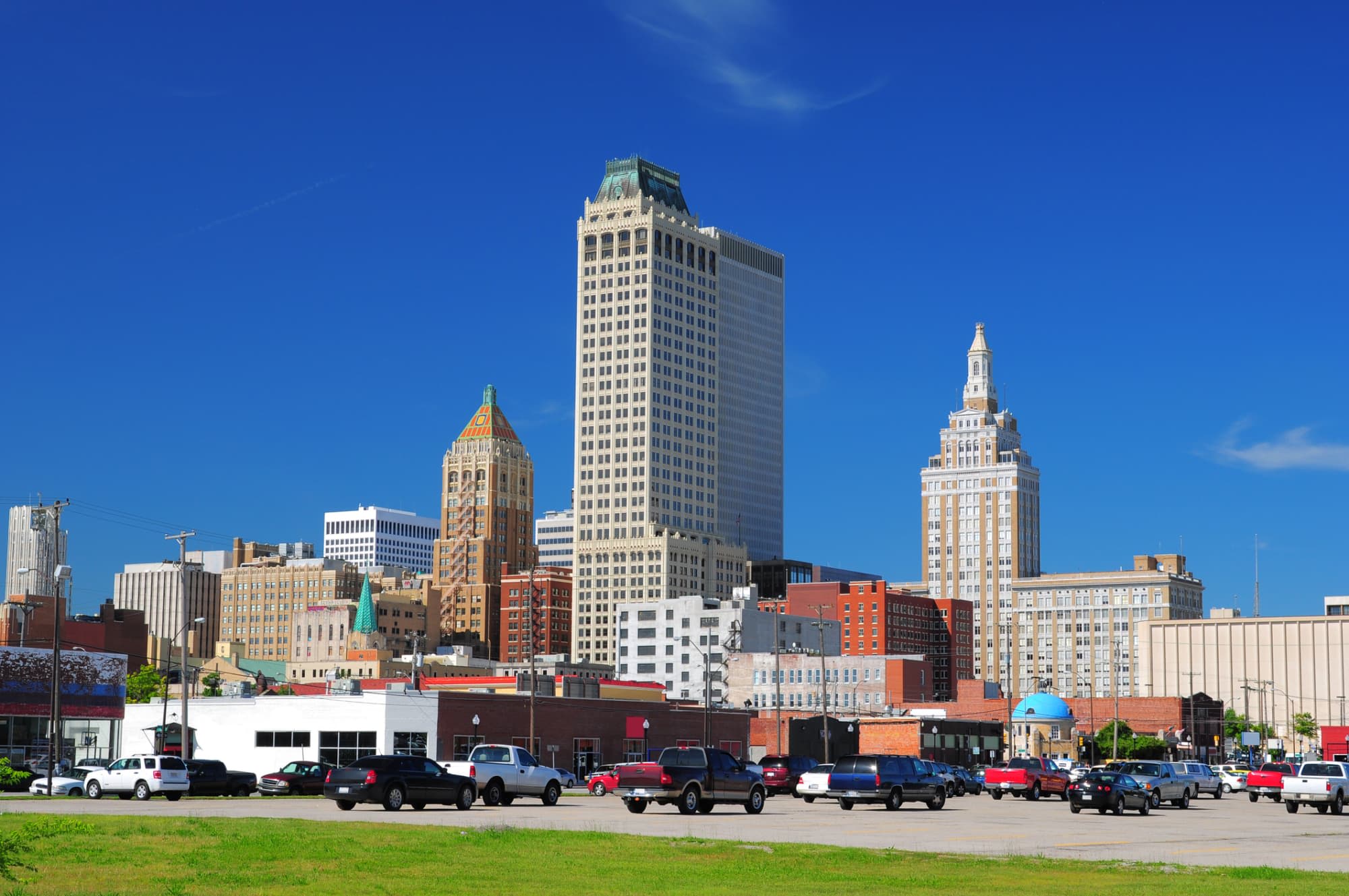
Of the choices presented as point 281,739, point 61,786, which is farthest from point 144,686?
point 61,786

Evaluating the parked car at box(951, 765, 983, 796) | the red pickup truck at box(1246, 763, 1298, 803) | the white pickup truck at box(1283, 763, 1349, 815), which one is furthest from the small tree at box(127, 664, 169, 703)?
the white pickup truck at box(1283, 763, 1349, 815)

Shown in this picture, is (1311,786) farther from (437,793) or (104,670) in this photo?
(104,670)

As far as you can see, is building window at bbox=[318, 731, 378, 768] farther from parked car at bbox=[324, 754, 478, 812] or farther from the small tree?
the small tree

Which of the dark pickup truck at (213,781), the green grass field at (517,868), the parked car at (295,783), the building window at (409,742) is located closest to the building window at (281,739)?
the building window at (409,742)

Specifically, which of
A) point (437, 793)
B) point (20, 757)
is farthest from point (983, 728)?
point (437, 793)

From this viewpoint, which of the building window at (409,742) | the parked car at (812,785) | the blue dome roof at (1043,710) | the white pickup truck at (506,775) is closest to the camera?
the white pickup truck at (506,775)

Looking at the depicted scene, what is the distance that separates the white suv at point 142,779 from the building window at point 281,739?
31141 millimetres

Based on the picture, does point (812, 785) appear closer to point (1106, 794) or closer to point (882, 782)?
point (882, 782)

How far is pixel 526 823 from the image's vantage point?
4378cm

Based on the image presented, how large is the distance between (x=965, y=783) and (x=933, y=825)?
3865cm

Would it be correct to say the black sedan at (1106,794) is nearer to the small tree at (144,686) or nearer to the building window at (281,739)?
the building window at (281,739)

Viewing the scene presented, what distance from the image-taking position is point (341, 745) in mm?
90938

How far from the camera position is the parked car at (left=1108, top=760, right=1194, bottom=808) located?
2591 inches

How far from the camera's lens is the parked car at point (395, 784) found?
163 ft
